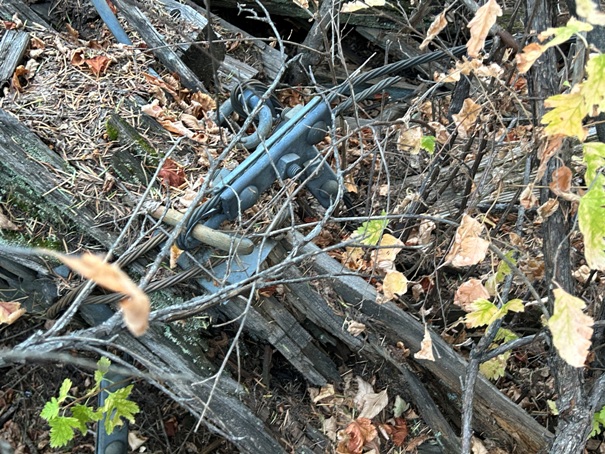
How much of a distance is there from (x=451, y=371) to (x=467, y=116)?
117 centimetres

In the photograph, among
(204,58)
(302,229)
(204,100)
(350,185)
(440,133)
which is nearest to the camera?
(440,133)

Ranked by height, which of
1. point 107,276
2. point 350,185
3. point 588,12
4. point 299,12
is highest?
point 107,276

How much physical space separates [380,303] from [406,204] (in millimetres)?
628

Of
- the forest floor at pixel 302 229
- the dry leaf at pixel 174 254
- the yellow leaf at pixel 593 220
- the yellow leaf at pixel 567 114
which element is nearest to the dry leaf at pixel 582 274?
the forest floor at pixel 302 229

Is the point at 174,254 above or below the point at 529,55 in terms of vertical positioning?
below

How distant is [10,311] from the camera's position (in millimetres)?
2812

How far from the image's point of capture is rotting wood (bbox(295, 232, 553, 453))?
8.92 feet

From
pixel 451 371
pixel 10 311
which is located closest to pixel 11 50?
pixel 10 311

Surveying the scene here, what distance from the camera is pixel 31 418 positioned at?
3209 mm

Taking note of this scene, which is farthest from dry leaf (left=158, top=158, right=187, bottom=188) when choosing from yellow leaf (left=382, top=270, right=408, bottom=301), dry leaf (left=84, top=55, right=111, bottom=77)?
yellow leaf (left=382, top=270, right=408, bottom=301)

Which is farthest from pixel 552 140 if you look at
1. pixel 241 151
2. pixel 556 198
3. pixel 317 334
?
pixel 241 151

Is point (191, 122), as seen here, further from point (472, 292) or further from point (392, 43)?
point (472, 292)

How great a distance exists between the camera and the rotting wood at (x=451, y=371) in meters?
2.72

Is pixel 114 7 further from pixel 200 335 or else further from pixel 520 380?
pixel 520 380
